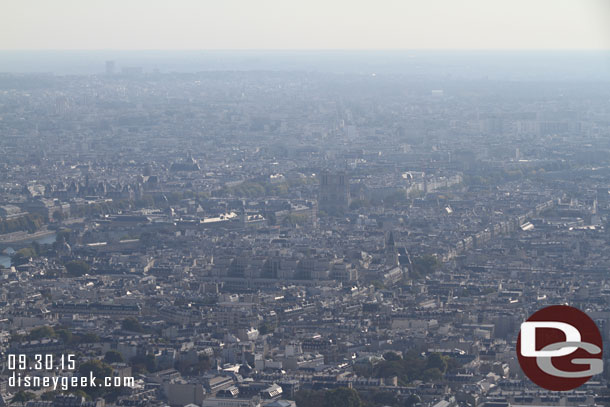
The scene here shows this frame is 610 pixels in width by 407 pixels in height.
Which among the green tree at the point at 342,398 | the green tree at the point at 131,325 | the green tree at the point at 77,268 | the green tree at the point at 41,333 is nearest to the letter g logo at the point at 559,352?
the green tree at the point at 342,398

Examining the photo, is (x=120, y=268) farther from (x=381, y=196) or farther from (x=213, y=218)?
(x=381, y=196)

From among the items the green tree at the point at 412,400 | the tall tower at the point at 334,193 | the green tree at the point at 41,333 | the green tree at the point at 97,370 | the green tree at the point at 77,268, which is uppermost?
the green tree at the point at 412,400

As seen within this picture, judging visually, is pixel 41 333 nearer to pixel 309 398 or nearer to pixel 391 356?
pixel 391 356

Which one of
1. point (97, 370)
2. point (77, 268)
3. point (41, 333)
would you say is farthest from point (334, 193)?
point (97, 370)

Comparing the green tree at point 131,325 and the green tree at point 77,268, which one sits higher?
the green tree at point 131,325

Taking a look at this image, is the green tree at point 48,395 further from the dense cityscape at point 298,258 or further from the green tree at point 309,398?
the green tree at point 309,398

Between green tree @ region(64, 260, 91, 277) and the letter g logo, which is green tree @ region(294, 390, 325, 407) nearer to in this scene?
the letter g logo

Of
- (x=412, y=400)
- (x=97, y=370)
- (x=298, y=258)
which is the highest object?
(x=412, y=400)

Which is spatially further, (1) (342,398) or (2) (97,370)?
(2) (97,370)
